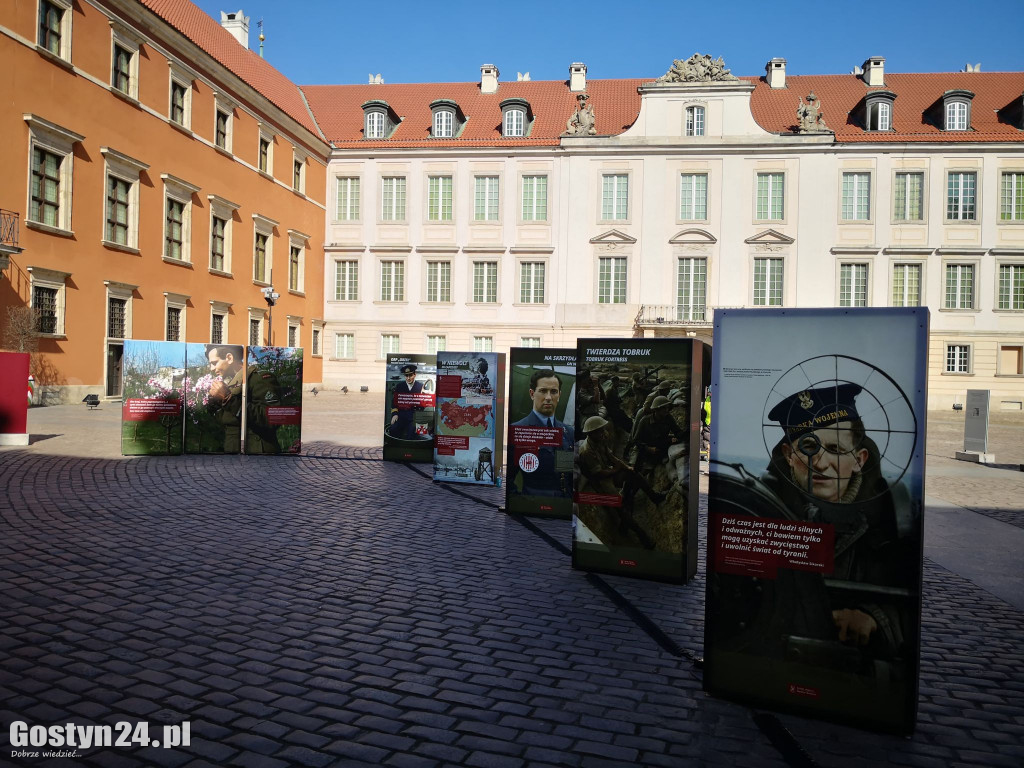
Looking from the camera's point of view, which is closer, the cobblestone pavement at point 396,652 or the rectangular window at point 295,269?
the cobblestone pavement at point 396,652

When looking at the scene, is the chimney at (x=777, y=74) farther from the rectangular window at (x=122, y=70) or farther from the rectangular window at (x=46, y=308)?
the rectangular window at (x=46, y=308)

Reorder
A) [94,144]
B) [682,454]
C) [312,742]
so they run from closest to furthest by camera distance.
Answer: [312,742] < [682,454] < [94,144]

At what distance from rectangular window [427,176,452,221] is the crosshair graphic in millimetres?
39682

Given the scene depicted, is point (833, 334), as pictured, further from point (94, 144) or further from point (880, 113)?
point (880, 113)

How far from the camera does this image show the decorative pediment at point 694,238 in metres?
40.2

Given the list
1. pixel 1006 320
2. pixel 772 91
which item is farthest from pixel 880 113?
pixel 1006 320

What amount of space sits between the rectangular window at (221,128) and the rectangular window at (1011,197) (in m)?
37.8

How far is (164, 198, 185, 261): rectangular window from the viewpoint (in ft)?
102

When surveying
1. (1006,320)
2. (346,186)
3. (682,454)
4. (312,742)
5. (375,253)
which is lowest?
(312,742)

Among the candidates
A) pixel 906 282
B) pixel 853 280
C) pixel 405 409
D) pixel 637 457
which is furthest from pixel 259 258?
pixel 637 457

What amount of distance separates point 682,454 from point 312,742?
4.12m

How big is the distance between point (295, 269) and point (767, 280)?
2494cm

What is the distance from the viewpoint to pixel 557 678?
4.66 m

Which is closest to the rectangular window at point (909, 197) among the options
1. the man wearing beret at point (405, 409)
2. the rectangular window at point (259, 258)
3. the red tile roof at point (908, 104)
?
the red tile roof at point (908, 104)
